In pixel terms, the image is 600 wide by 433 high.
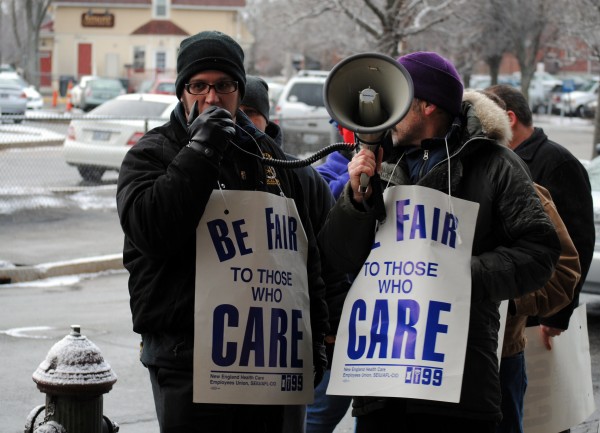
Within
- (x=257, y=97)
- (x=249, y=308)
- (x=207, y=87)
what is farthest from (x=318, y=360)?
(x=257, y=97)

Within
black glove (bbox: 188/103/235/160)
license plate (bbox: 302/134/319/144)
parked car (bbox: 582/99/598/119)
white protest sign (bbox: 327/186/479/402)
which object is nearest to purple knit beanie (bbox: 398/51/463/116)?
white protest sign (bbox: 327/186/479/402)

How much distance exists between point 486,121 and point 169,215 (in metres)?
1.15

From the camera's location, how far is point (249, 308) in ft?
11.5

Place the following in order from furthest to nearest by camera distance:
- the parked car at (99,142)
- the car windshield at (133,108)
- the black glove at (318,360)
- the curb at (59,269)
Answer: the car windshield at (133,108) → the parked car at (99,142) → the curb at (59,269) → the black glove at (318,360)

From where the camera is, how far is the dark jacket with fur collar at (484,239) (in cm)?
352

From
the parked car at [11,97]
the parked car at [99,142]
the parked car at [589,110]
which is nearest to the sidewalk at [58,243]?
the parked car at [99,142]

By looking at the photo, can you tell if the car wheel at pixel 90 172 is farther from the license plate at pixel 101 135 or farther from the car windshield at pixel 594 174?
the car windshield at pixel 594 174

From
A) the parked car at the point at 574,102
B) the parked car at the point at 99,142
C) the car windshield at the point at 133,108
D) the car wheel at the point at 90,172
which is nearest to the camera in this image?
the parked car at the point at 99,142

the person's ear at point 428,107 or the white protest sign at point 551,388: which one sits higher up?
the person's ear at point 428,107

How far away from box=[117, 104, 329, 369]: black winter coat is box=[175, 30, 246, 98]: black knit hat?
0.43ft

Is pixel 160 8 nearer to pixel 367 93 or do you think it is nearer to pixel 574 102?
pixel 574 102

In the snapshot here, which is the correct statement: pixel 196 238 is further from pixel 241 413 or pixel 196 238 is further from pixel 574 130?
pixel 574 130

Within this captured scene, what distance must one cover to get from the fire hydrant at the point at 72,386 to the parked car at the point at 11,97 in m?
34.8

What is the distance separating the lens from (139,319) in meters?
3.47
